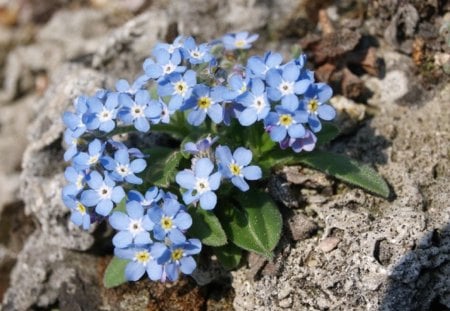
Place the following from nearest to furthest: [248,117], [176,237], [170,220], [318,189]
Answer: [176,237], [170,220], [248,117], [318,189]

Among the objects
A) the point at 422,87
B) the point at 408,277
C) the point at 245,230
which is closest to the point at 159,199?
the point at 245,230

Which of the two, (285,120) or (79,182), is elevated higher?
(285,120)

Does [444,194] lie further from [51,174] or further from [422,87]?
[51,174]

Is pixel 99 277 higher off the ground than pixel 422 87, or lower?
lower

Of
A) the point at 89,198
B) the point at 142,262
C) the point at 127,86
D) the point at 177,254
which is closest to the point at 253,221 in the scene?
the point at 177,254

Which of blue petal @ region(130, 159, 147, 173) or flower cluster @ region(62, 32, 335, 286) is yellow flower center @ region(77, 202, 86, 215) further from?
blue petal @ region(130, 159, 147, 173)

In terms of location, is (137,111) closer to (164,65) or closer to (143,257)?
(164,65)

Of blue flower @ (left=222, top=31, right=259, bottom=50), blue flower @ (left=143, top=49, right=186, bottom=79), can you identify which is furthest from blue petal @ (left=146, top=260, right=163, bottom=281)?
blue flower @ (left=222, top=31, right=259, bottom=50)
